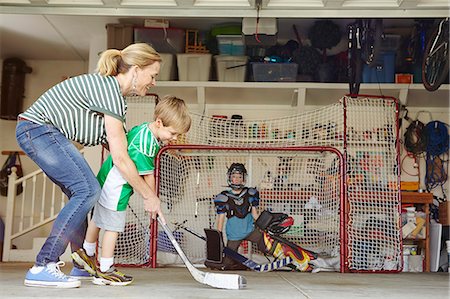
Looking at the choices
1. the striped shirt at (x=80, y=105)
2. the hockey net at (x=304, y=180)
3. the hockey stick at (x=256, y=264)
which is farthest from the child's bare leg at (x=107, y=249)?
the hockey stick at (x=256, y=264)

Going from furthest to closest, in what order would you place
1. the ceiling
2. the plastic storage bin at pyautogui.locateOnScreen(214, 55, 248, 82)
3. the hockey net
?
the plastic storage bin at pyautogui.locateOnScreen(214, 55, 248, 82) < the hockey net < the ceiling

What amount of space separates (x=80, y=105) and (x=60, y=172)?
366mm

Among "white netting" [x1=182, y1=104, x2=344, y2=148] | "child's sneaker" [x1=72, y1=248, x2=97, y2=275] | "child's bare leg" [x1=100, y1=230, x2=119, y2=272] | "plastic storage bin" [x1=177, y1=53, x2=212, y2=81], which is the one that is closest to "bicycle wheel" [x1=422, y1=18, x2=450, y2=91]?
"white netting" [x1=182, y1=104, x2=344, y2=148]

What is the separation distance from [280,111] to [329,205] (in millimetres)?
1997

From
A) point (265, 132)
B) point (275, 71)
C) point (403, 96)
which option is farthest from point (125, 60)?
point (403, 96)

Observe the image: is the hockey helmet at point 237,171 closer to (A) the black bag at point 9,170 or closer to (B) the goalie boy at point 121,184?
(B) the goalie boy at point 121,184

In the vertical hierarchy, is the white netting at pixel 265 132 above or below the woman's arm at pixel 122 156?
above

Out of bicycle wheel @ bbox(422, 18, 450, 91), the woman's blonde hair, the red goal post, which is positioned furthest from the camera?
the red goal post

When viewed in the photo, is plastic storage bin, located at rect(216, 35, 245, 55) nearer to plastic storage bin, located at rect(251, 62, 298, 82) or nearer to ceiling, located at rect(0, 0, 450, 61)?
plastic storage bin, located at rect(251, 62, 298, 82)

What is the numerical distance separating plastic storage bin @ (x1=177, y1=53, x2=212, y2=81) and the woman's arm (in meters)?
3.56

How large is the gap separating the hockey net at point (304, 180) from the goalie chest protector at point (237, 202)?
0.67 feet

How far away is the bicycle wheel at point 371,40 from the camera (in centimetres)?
551

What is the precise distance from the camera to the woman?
2.96 m

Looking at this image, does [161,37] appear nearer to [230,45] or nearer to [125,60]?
[230,45]
